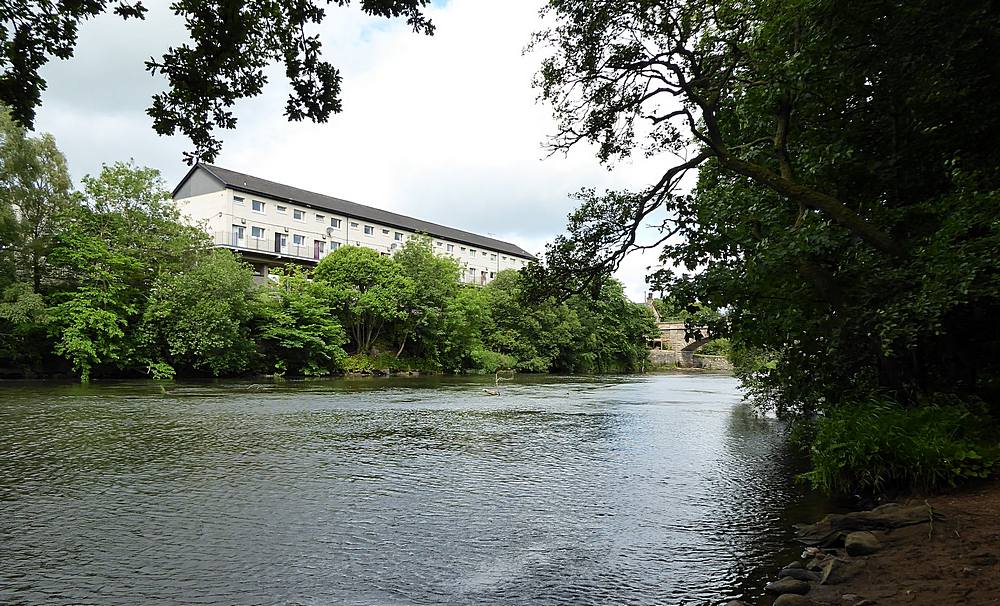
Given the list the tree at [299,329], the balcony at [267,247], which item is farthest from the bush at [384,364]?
the balcony at [267,247]

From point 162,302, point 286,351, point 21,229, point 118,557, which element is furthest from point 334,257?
point 118,557

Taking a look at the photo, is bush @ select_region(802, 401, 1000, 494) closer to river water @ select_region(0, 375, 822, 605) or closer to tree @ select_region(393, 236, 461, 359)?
river water @ select_region(0, 375, 822, 605)

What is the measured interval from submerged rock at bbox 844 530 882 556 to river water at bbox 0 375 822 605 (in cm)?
82

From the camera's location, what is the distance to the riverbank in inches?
210

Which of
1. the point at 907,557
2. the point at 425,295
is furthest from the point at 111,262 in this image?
the point at 907,557

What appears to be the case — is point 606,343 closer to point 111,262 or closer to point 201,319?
point 201,319

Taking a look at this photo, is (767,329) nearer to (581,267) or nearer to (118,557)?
(581,267)

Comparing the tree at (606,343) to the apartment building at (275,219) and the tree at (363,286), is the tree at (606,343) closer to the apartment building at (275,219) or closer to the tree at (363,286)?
the apartment building at (275,219)

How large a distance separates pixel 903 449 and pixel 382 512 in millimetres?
7941

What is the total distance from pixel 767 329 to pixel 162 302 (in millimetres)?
38809

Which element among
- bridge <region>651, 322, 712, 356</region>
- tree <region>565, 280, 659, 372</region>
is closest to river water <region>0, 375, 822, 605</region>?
tree <region>565, 280, 659, 372</region>

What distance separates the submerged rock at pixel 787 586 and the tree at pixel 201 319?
39.9 metres

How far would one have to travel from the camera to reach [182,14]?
242 inches

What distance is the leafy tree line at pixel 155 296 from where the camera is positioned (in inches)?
1423
